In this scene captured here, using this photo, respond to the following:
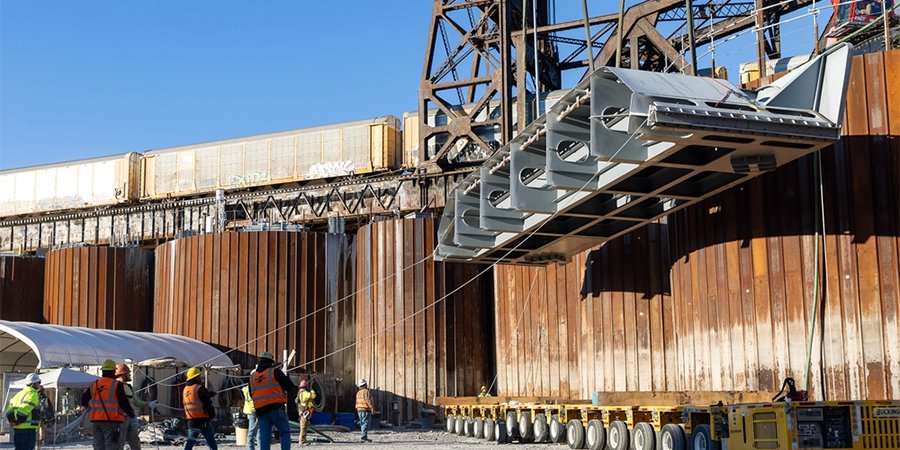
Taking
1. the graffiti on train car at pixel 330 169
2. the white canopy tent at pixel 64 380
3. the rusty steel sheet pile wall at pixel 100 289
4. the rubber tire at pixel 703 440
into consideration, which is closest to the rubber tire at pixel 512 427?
the rubber tire at pixel 703 440

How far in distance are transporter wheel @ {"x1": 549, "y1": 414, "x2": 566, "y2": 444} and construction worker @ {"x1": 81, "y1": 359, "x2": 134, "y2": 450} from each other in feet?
39.1

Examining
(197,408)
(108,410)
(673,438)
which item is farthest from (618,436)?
(108,410)

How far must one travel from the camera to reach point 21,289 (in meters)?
49.5

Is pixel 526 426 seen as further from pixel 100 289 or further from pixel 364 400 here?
pixel 100 289

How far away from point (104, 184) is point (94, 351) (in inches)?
1045

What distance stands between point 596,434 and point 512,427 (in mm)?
5564

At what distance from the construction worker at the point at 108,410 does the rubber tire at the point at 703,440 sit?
9477 mm

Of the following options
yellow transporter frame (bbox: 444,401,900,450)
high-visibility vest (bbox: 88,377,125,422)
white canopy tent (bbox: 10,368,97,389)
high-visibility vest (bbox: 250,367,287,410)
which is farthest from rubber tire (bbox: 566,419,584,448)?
white canopy tent (bbox: 10,368,97,389)

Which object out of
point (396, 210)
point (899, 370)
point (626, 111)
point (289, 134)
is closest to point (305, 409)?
point (626, 111)

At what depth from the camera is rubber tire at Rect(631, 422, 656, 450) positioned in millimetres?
20750

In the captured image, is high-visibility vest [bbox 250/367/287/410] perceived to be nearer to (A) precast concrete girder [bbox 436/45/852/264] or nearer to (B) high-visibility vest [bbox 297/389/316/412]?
(A) precast concrete girder [bbox 436/45/852/264]

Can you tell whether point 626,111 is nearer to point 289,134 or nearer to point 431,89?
point 431,89

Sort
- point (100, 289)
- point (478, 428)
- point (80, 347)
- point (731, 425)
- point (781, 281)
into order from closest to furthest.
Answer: point (731, 425) → point (781, 281) → point (478, 428) → point (80, 347) → point (100, 289)

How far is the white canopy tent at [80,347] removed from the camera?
108 ft
